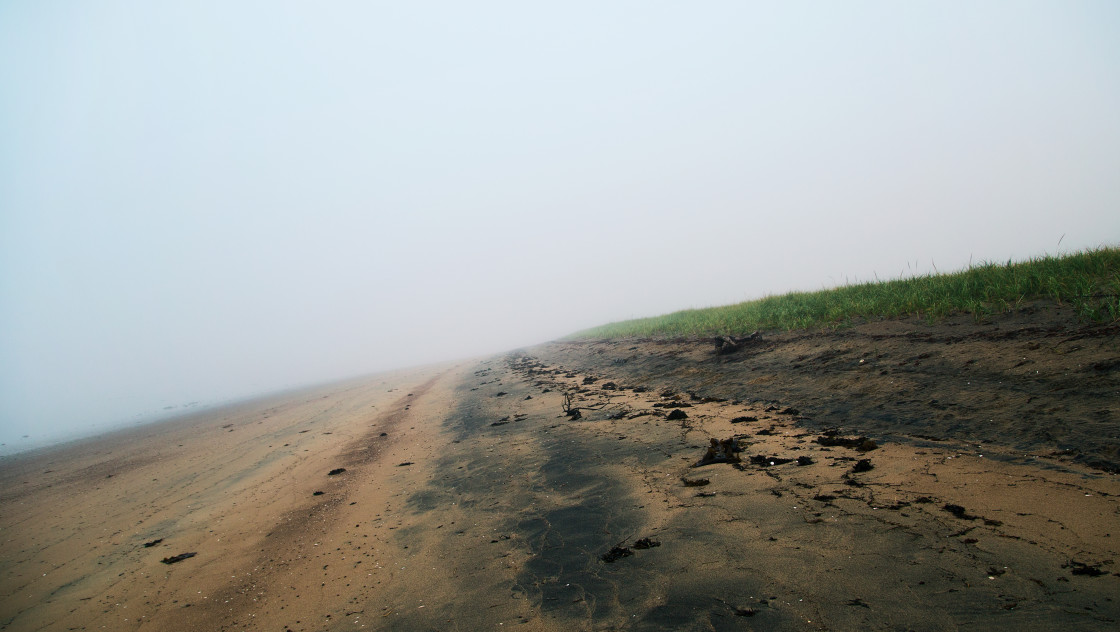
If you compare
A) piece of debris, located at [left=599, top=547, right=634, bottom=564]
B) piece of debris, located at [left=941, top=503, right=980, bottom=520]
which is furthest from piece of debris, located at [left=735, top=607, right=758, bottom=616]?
piece of debris, located at [left=941, top=503, right=980, bottom=520]

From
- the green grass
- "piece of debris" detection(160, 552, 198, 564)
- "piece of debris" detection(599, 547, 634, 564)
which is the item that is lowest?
"piece of debris" detection(599, 547, 634, 564)

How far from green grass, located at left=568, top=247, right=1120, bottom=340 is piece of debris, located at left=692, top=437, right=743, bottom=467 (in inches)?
201

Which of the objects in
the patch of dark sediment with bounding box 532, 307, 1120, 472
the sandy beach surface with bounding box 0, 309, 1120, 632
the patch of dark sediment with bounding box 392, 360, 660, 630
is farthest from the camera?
the patch of dark sediment with bounding box 532, 307, 1120, 472

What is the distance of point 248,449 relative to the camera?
1164 cm

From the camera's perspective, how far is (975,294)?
26.7 ft

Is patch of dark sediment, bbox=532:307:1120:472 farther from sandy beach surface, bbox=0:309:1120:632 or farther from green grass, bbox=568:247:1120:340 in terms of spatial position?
green grass, bbox=568:247:1120:340

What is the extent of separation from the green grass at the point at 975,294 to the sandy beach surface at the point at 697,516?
1.78ft

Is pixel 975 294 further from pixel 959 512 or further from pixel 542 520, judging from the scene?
pixel 542 520

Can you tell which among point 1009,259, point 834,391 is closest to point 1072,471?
point 834,391

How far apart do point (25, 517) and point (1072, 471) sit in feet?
54.8

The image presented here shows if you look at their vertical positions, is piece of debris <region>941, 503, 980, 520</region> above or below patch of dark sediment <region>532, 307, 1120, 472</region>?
below

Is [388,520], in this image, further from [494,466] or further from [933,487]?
[933,487]

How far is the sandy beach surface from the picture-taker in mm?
2938

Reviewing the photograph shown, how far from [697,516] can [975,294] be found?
25.8ft
